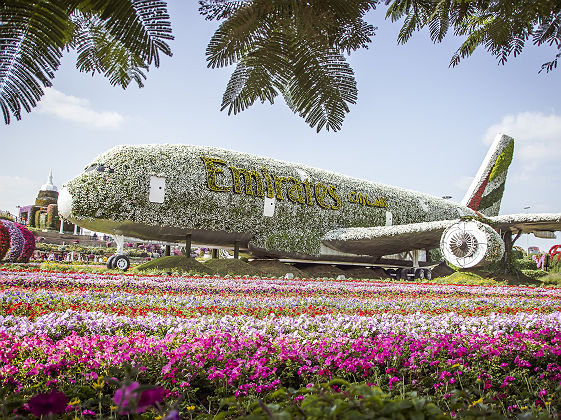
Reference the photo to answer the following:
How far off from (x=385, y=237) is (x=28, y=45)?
1630 cm

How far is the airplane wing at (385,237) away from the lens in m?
15.8

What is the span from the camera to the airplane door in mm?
13367

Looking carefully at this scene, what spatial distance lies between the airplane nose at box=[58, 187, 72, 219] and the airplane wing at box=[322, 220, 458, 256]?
924cm

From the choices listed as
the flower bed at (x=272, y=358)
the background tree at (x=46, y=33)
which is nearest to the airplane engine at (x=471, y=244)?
the flower bed at (x=272, y=358)

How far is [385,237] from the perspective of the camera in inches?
655

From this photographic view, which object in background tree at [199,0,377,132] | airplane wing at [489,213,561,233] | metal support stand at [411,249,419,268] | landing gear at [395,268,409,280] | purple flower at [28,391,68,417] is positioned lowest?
landing gear at [395,268,409,280]

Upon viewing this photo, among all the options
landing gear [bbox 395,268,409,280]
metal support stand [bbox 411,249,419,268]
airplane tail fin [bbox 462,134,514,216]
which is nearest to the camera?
landing gear [bbox 395,268,409,280]

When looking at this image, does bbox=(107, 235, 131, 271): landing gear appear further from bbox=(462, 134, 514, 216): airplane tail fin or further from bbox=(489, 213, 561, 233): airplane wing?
bbox=(462, 134, 514, 216): airplane tail fin

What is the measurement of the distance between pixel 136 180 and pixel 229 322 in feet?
31.6

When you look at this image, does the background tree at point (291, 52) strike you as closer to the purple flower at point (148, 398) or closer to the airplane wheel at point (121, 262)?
the purple flower at point (148, 398)

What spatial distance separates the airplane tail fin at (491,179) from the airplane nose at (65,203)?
20.9 m

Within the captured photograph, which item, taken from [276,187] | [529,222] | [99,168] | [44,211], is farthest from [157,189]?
[44,211]

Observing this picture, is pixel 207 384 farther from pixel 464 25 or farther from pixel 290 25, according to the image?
pixel 464 25

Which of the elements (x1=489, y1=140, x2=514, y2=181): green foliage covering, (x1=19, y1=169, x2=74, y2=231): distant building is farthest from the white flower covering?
(x1=19, y1=169, x2=74, y2=231): distant building
